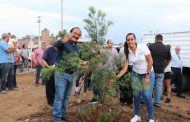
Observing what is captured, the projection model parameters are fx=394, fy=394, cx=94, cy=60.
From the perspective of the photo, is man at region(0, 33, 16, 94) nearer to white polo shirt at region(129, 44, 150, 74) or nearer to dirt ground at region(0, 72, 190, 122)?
dirt ground at region(0, 72, 190, 122)

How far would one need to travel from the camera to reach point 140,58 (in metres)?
7.28

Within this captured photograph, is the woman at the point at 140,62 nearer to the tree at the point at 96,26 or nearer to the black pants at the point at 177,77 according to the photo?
the tree at the point at 96,26

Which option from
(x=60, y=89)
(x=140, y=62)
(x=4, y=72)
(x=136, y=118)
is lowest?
(x=136, y=118)

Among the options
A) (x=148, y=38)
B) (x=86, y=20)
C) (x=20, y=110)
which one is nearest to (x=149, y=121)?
(x=86, y=20)

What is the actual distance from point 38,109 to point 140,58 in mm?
Answer: 3084

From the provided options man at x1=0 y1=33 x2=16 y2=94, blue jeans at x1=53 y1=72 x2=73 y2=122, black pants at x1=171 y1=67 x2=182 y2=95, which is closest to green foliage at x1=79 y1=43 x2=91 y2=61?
blue jeans at x1=53 y1=72 x2=73 y2=122

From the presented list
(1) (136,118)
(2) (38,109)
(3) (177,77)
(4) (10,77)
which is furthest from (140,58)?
(4) (10,77)

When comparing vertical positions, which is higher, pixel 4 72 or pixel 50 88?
pixel 4 72

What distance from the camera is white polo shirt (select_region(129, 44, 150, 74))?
724 centimetres

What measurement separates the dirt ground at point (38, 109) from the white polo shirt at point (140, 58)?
93cm

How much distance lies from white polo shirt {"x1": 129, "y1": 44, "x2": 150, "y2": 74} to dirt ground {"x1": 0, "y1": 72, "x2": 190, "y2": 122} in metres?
0.93

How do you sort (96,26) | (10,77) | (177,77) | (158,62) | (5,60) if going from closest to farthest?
(96,26), (158,62), (5,60), (10,77), (177,77)

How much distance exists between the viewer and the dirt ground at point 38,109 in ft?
26.6

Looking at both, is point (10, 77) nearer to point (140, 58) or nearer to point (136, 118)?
point (136, 118)
